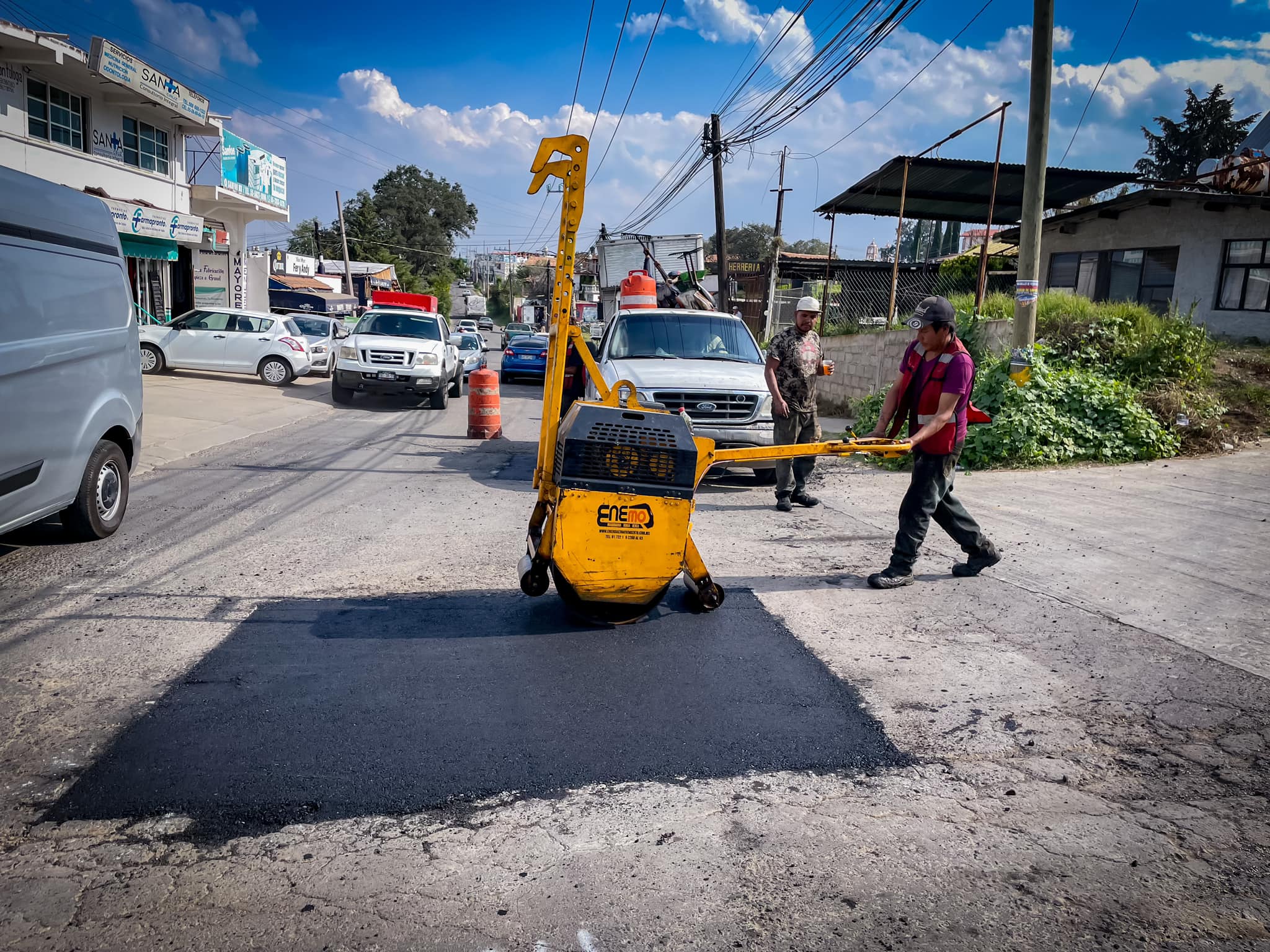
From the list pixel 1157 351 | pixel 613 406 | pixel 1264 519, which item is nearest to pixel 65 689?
pixel 613 406

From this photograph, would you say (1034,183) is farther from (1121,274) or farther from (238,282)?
(238,282)

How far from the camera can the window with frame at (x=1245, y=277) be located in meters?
16.9

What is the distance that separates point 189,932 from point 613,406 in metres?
2.96

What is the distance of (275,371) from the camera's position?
20.5 m

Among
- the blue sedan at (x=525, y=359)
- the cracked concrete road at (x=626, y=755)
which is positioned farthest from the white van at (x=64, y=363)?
the blue sedan at (x=525, y=359)

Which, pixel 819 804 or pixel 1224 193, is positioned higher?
pixel 1224 193

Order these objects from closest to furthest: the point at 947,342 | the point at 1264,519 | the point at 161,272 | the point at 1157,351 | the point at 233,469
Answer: the point at 947,342 → the point at 1264,519 → the point at 233,469 → the point at 1157,351 → the point at 161,272

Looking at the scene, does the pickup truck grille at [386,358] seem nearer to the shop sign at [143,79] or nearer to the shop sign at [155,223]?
the shop sign at [155,223]

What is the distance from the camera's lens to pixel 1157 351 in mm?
11219

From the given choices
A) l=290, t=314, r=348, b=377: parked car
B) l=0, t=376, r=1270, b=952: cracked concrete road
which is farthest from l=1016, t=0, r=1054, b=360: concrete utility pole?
l=290, t=314, r=348, b=377: parked car

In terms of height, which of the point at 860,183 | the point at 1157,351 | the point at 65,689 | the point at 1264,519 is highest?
the point at 860,183

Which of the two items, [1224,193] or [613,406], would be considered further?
[1224,193]

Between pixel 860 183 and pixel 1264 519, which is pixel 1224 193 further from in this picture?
pixel 1264 519

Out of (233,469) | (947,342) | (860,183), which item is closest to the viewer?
(947,342)
